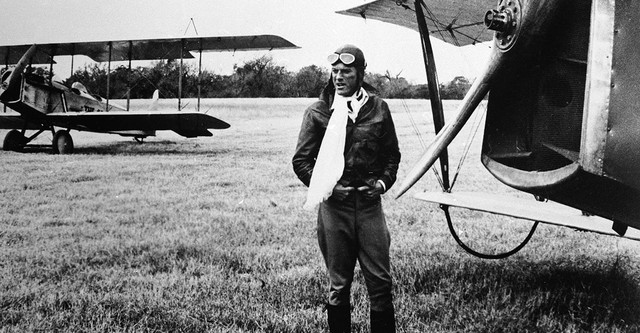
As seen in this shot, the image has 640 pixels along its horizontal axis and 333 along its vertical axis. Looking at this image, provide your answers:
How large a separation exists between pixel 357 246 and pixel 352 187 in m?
0.29

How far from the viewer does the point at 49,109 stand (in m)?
11.2

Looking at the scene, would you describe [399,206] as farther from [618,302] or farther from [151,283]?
[151,283]

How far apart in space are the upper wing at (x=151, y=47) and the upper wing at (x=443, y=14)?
23.8 ft

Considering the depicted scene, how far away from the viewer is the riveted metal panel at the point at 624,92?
5.42 ft

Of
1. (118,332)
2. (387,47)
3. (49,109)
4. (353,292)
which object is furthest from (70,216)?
(49,109)

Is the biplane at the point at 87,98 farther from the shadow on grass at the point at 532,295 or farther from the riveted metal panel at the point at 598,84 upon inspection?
the riveted metal panel at the point at 598,84

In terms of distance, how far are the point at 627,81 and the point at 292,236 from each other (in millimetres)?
3057

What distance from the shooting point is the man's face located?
7.69ft

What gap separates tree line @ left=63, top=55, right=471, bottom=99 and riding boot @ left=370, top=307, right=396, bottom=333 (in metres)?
A: 1.18

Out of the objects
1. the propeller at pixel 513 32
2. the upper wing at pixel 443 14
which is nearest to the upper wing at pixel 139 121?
the upper wing at pixel 443 14

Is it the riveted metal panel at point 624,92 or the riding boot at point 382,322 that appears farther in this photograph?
the riding boot at point 382,322

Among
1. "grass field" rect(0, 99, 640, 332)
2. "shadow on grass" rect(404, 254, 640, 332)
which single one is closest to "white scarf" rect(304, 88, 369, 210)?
"grass field" rect(0, 99, 640, 332)

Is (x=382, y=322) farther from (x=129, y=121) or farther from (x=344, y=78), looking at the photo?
(x=129, y=121)

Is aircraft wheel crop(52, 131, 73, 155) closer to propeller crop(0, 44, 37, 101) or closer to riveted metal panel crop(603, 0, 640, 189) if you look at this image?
propeller crop(0, 44, 37, 101)
